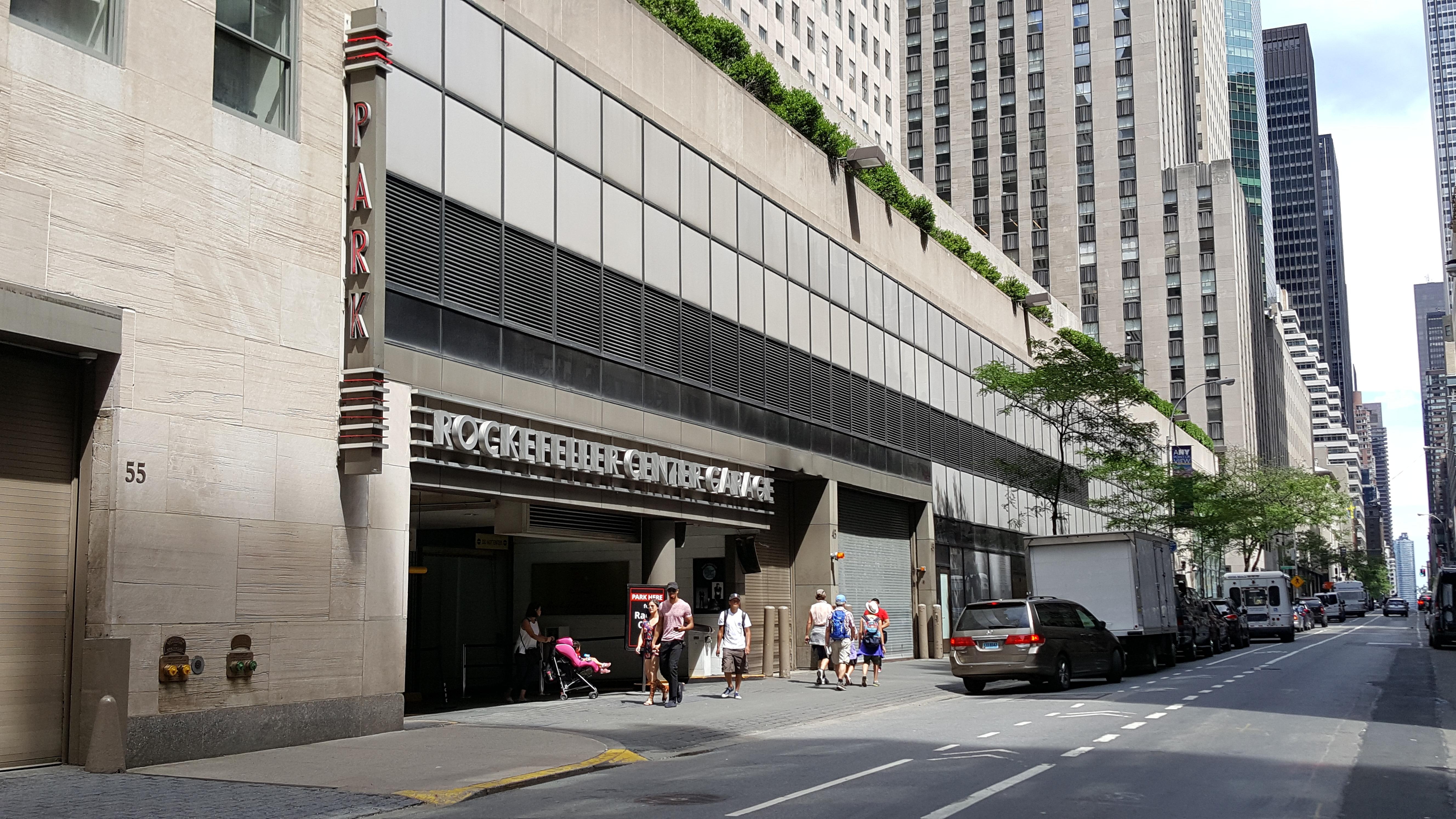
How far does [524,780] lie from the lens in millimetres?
12391

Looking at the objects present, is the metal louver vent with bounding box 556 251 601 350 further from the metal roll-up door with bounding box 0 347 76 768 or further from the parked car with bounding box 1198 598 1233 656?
the parked car with bounding box 1198 598 1233 656

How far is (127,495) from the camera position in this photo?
44.5 ft

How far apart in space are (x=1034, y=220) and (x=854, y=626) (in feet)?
282

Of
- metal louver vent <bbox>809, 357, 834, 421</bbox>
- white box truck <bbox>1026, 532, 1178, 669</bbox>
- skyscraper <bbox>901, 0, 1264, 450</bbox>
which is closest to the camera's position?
white box truck <bbox>1026, 532, 1178, 669</bbox>

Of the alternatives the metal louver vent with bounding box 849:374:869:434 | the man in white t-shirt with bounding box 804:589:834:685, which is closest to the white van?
the metal louver vent with bounding box 849:374:869:434

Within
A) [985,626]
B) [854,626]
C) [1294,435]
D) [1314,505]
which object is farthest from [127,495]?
[1294,435]

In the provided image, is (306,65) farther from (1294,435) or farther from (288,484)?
(1294,435)

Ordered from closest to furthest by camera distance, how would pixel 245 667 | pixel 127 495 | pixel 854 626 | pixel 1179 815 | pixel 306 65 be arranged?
1. pixel 1179 815
2. pixel 127 495
3. pixel 245 667
4. pixel 306 65
5. pixel 854 626

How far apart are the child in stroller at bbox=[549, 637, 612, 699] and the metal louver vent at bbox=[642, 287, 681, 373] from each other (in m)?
5.36

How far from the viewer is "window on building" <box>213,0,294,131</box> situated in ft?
50.5

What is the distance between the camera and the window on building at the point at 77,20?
515 inches

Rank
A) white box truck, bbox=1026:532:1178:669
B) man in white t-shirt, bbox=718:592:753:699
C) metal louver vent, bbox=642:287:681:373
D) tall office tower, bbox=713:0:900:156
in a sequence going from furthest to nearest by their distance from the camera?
tall office tower, bbox=713:0:900:156
white box truck, bbox=1026:532:1178:669
metal louver vent, bbox=642:287:681:373
man in white t-shirt, bbox=718:592:753:699

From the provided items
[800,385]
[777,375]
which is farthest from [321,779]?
[800,385]

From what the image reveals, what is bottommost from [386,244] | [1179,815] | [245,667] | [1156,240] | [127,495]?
[1179,815]
